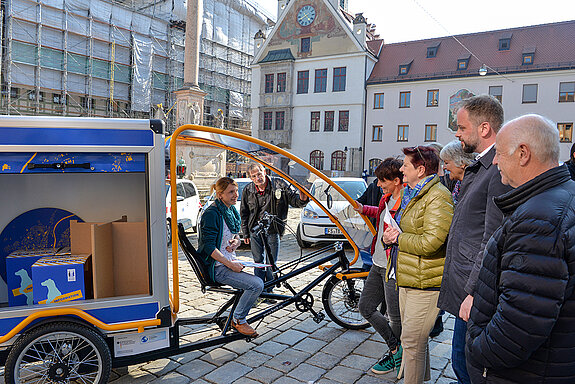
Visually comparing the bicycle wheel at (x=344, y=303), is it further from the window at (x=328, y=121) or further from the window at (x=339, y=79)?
the window at (x=339, y=79)

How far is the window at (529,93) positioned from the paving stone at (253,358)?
111 ft

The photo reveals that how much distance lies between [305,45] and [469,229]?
38.1 m

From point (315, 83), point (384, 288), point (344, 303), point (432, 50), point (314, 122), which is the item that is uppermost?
point (432, 50)

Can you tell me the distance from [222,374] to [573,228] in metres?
3.12

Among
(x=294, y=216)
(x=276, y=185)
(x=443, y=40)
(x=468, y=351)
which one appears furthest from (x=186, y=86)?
(x=443, y=40)

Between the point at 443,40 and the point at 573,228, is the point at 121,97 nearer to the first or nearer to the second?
the point at 443,40

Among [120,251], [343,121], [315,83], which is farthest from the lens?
[315,83]

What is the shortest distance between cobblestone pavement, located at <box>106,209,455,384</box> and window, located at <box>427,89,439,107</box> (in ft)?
105

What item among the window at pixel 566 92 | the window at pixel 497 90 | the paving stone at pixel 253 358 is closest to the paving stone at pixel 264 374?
the paving stone at pixel 253 358

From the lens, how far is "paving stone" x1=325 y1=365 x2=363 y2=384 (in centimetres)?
378

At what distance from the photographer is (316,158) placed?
37875 mm

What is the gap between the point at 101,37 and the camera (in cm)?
3459

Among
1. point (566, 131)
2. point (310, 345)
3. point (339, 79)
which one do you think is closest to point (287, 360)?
point (310, 345)

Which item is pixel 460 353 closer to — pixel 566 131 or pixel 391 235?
pixel 391 235
